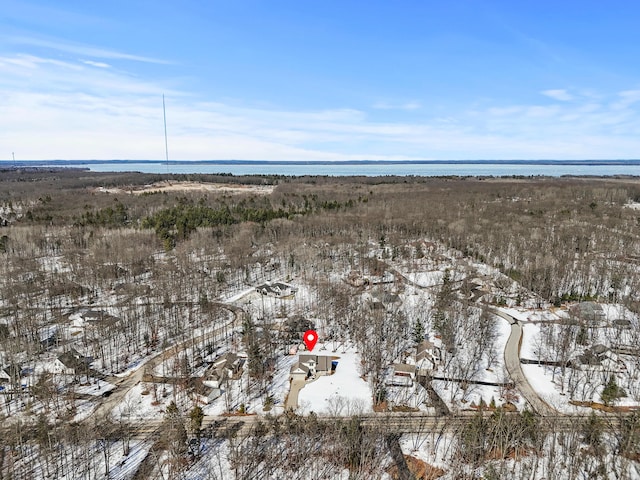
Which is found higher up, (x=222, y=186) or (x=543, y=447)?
(x=222, y=186)

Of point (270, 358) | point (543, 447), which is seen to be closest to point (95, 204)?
point (270, 358)

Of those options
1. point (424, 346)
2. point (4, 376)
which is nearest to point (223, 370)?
point (4, 376)

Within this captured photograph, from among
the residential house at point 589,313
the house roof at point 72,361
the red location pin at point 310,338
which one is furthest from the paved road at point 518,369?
the house roof at point 72,361

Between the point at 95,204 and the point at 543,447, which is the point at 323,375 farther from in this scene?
the point at 95,204

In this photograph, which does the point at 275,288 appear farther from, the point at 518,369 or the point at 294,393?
the point at 518,369

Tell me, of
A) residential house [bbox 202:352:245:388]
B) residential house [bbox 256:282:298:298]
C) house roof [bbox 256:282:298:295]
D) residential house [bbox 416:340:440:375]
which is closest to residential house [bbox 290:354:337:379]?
residential house [bbox 202:352:245:388]

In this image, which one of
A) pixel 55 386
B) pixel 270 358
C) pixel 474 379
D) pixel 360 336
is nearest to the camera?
pixel 55 386

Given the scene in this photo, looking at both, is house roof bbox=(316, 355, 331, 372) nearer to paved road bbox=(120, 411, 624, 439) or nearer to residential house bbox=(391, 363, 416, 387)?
residential house bbox=(391, 363, 416, 387)
